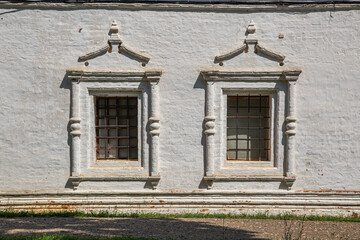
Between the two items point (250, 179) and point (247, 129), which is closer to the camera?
point (250, 179)

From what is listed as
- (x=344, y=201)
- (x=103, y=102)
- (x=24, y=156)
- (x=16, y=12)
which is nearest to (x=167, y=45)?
(x=103, y=102)

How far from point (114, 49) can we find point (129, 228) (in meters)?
3.17

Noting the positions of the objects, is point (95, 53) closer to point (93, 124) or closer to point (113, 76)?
point (113, 76)

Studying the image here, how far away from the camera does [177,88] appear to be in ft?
23.5

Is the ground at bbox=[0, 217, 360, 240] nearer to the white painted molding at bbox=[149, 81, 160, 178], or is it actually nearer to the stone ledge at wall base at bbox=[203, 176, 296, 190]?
the stone ledge at wall base at bbox=[203, 176, 296, 190]

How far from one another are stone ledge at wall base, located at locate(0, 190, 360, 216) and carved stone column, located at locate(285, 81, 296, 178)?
46 cm

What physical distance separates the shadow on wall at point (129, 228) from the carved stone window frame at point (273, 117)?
3.30 feet

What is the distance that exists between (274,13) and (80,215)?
4.98m

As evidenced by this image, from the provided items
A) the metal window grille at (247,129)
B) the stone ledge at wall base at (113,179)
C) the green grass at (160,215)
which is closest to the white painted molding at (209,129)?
the metal window grille at (247,129)

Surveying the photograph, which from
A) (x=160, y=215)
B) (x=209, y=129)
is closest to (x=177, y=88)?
(x=209, y=129)

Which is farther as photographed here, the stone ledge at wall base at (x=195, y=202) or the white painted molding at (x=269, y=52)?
the stone ledge at wall base at (x=195, y=202)

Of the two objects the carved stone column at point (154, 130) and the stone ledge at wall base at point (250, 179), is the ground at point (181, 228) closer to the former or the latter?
the stone ledge at wall base at point (250, 179)

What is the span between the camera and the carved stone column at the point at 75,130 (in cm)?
710

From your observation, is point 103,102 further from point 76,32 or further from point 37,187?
point 37,187
